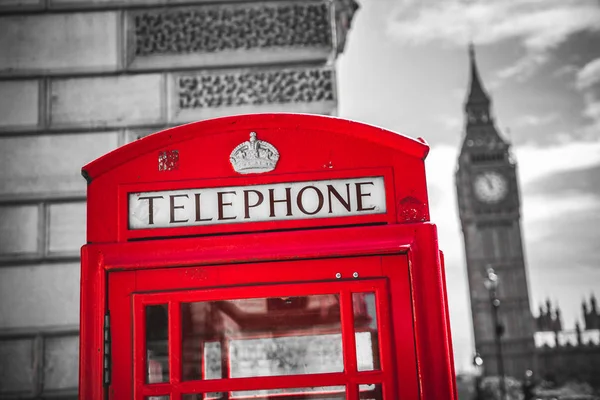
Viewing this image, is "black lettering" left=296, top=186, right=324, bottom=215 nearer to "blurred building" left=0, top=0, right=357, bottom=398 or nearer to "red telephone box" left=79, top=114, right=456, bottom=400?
"red telephone box" left=79, top=114, right=456, bottom=400

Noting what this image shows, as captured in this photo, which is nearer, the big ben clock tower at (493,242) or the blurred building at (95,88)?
the blurred building at (95,88)

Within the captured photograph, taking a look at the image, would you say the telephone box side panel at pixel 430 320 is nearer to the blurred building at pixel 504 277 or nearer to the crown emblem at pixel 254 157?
the crown emblem at pixel 254 157

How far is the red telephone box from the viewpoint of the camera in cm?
202

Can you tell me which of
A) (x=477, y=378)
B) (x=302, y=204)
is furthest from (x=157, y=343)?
(x=477, y=378)

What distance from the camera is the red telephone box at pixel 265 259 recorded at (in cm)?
202

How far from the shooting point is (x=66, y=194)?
12.2 ft

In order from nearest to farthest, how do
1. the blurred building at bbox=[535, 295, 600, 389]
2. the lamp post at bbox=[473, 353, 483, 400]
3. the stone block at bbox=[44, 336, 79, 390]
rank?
1. the stone block at bbox=[44, 336, 79, 390]
2. the lamp post at bbox=[473, 353, 483, 400]
3. the blurred building at bbox=[535, 295, 600, 389]

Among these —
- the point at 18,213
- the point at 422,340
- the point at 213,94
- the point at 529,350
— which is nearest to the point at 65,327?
the point at 18,213

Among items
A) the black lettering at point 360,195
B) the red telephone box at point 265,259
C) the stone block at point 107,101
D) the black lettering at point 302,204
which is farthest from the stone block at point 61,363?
the black lettering at point 360,195

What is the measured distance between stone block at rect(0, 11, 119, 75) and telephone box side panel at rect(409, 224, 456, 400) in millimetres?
2546

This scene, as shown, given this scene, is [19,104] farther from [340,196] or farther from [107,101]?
[340,196]

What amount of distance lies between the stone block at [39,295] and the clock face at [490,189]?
6504cm

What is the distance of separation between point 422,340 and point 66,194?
2476 millimetres

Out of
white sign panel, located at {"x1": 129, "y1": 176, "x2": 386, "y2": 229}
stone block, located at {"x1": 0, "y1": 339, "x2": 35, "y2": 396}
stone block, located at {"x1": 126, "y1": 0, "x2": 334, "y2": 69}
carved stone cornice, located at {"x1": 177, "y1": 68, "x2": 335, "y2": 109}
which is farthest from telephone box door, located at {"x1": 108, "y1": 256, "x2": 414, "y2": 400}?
stone block, located at {"x1": 126, "y1": 0, "x2": 334, "y2": 69}
